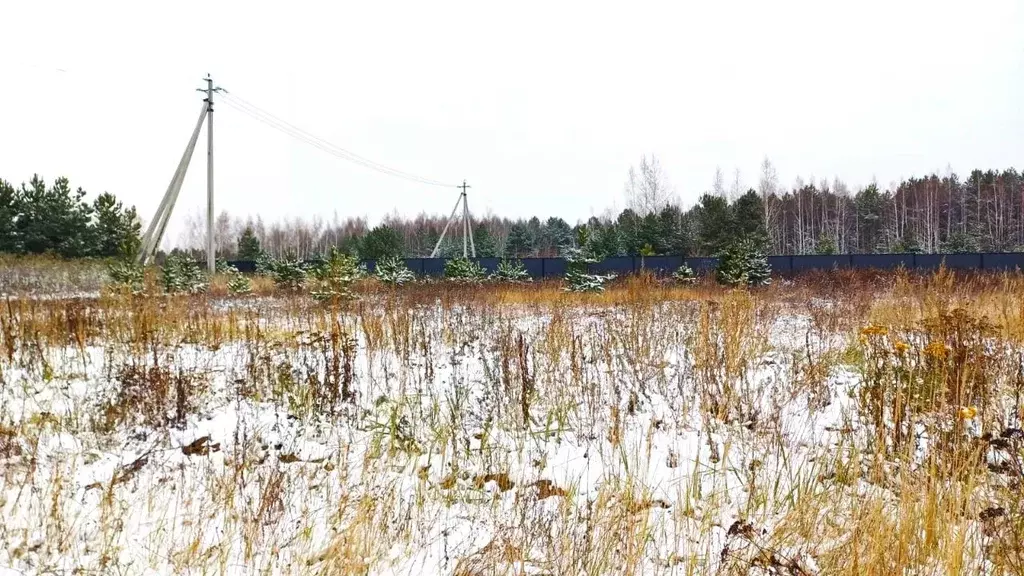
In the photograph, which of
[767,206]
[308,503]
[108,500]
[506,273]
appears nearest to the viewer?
[108,500]

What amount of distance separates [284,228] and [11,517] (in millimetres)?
82958

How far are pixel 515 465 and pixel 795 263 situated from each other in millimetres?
24919

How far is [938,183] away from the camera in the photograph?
42.5 meters

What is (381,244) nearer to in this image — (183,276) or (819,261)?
(183,276)

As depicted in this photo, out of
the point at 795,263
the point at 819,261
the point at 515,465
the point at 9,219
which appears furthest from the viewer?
the point at 9,219

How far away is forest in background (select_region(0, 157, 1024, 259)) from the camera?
92.9ft

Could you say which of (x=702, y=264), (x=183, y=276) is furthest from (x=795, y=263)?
(x=183, y=276)

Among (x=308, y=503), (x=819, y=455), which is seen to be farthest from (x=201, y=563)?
(x=819, y=455)

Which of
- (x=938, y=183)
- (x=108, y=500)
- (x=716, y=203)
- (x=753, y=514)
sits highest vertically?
(x=938, y=183)

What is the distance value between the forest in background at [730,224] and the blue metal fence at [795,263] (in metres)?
1.49

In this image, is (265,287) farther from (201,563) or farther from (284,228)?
(284,228)

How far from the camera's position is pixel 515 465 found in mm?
2762

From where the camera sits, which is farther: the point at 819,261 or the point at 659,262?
the point at 659,262

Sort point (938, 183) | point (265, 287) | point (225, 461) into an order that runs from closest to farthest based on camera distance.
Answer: point (225, 461) → point (265, 287) → point (938, 183)
